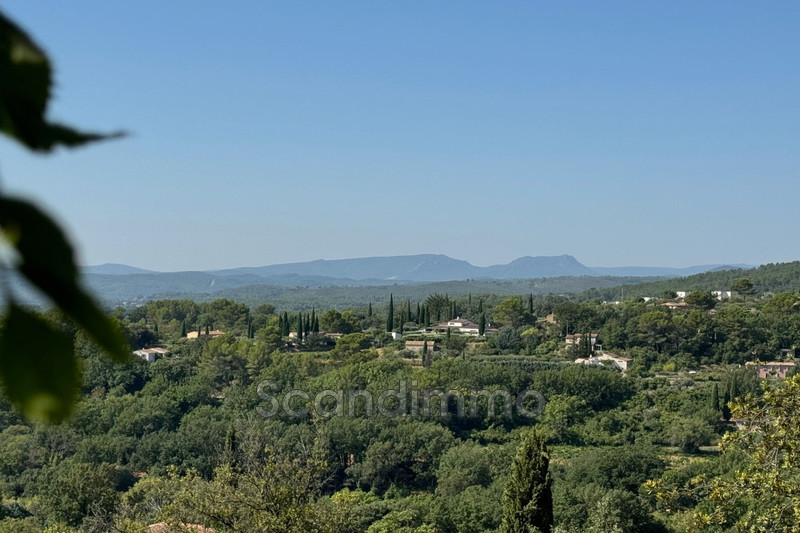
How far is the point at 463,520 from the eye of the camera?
64.2 ft

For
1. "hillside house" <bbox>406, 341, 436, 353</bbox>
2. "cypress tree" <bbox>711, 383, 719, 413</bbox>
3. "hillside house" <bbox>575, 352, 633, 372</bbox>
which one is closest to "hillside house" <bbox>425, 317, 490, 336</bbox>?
"hillside house" <bbox>406, 341, 436, 353</bbox>

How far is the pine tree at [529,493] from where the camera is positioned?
47.3 feet

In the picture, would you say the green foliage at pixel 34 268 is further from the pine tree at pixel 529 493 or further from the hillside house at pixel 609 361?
the hillside house at pixel 609 361

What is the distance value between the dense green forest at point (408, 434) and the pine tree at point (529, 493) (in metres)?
0.05

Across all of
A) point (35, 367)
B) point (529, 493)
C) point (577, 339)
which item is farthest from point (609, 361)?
point (35, 367)

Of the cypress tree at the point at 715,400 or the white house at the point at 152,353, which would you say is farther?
the white house at the point at 152,353

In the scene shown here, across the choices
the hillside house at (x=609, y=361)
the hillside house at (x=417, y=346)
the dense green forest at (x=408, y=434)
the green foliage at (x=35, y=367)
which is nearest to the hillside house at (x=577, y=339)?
the dense green forest at (x=408, y=434)

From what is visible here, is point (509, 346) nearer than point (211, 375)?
No

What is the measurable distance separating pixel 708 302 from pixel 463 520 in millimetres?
41566

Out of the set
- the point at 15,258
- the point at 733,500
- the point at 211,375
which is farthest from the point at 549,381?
the point at 15,258

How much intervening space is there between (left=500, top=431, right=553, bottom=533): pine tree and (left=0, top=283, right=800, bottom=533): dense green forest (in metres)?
0.05

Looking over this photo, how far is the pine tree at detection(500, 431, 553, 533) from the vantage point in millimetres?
14422

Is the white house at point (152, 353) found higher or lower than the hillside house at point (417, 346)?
lower

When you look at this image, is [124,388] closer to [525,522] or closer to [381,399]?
[381,399]
